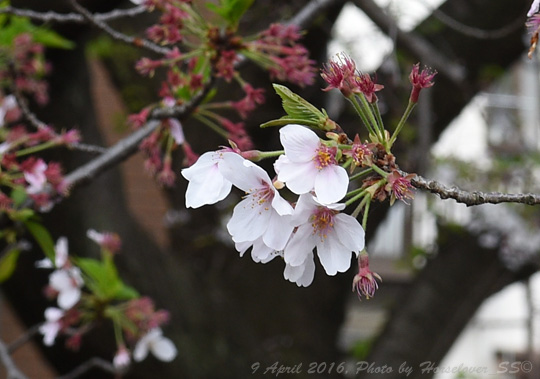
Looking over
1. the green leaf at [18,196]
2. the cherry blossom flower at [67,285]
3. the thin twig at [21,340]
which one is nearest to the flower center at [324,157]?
the green leaf at [18,196]

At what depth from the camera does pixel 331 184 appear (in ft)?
2.21

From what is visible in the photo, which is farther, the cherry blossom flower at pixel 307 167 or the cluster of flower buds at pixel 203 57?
the cluster of flower buds at pixel 203 57

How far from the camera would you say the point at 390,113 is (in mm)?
2859

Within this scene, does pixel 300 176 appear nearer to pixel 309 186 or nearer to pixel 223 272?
pixel 309 186

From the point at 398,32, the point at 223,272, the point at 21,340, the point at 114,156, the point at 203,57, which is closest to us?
the point at 203,57

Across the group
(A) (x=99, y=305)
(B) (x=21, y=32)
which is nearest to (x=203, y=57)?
(B) (x=21, y=32)

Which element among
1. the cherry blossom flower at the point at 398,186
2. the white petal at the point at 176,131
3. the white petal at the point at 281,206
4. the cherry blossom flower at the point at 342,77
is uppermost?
the cherry blossom flower at the point at 342,77

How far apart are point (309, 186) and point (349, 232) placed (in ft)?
0.26

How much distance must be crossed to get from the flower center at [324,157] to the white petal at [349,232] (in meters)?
0.06

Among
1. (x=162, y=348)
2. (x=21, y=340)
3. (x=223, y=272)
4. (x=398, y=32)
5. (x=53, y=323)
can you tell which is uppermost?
(x=398, y=32)

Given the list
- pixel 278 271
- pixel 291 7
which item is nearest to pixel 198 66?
pixel 291 7

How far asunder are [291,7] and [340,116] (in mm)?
888

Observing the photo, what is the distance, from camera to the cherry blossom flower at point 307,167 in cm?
67

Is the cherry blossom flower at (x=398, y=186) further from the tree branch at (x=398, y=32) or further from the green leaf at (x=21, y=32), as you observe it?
the tree branch at (x=398, y=32)
